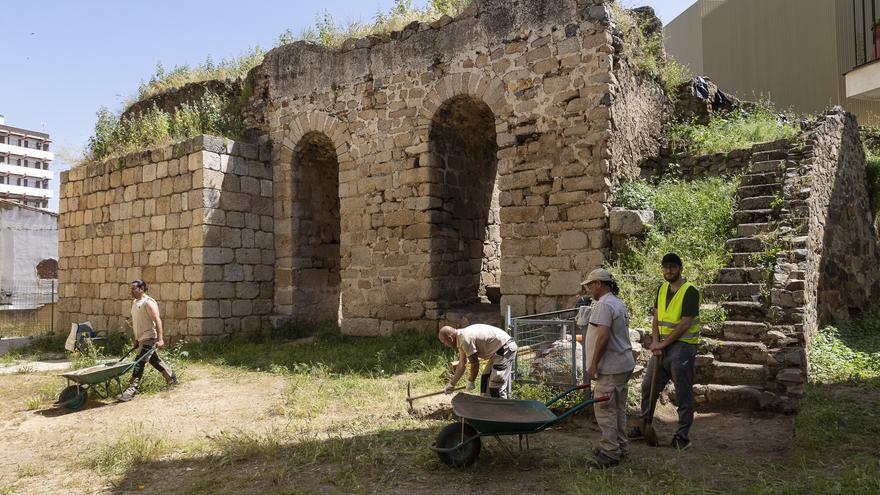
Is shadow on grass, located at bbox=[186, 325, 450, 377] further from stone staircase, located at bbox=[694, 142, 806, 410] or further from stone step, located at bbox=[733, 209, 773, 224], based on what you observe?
stone step, located at bbox=[733, 209, 773, 224]

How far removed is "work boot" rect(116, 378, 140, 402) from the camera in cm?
744

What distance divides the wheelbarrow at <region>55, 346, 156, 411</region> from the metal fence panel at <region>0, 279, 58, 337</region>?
10767mm

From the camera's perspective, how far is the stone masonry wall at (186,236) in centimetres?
1060

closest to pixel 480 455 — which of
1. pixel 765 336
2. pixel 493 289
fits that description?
pixel 765 336

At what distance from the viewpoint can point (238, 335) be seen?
35.3ft

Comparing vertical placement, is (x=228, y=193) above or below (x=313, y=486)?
above

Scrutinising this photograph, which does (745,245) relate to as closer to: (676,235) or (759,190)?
(676,235)

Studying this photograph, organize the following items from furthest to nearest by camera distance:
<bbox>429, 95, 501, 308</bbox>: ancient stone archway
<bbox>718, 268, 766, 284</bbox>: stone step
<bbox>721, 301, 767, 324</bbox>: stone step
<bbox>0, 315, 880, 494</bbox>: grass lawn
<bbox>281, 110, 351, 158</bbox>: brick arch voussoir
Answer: <bbox>281, 110, 351, 158</bbox>: brick arch voussoir
<bbox>429, 95, 501, 308</bbox>: ancient stone archway
<bbox>718, 268, 766, 284</bbox>: stone step
<bbox>721, 301, 767, 324</bbox>: stone step
<bbox>0, 315, 880, 494</bbox>: grass lawn

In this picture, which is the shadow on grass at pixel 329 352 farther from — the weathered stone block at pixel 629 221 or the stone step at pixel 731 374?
the stone step at pixel 731 374

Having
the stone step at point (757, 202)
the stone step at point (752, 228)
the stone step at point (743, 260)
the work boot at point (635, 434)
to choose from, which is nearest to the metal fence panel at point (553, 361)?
the work boot at point (635, 434)

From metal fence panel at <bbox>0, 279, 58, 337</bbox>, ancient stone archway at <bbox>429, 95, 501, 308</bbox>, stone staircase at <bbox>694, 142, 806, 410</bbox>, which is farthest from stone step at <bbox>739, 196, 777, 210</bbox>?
metal fence panel at <bbox>0, 279, 58, 337</bbox>

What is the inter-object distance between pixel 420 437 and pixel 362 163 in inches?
240

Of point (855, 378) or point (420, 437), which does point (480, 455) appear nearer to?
point (420, 437)

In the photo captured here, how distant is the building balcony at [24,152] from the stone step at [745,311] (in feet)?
199
